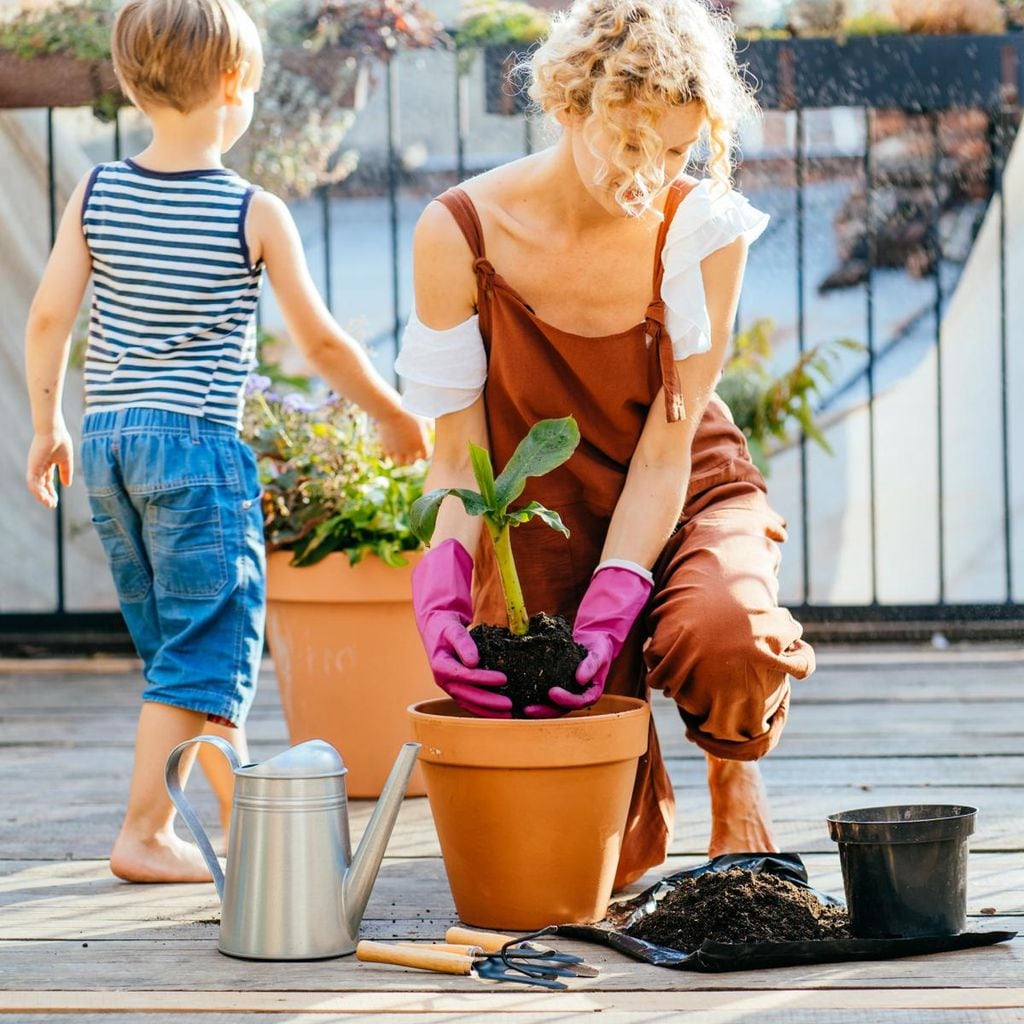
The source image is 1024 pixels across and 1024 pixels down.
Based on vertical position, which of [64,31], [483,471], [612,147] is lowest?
[483,471]

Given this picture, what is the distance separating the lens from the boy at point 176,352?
1913 millimetres

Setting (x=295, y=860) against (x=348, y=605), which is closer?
(x=295, y=860)

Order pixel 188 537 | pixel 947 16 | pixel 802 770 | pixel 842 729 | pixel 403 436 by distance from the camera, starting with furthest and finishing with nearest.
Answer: pixel 947 16
pixel 842 729
pixel 802 770
pixel 403 436
pixel 188 537

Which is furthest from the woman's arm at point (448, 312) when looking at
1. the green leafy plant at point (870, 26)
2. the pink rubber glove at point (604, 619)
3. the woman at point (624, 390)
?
the green leafy plant at point (870, 26)

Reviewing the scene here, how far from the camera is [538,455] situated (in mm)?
1532

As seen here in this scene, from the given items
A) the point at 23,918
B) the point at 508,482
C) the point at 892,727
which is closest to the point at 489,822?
the point at 508,482

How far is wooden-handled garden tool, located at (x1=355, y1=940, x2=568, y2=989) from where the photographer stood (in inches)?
54.9

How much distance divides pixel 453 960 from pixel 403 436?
0.85m

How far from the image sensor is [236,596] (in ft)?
6.37

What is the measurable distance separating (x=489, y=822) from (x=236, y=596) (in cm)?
57

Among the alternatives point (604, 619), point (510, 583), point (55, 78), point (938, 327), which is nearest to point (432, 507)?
point (510, 583)

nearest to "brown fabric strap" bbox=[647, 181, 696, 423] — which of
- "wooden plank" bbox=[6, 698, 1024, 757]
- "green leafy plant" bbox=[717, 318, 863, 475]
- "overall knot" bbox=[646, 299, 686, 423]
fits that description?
"overall knot" bbox=[646, 299, 686, 423]

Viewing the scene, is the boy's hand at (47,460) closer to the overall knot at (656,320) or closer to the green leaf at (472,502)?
the green leaf at (472,502)

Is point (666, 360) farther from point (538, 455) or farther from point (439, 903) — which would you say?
point (439, 903)
